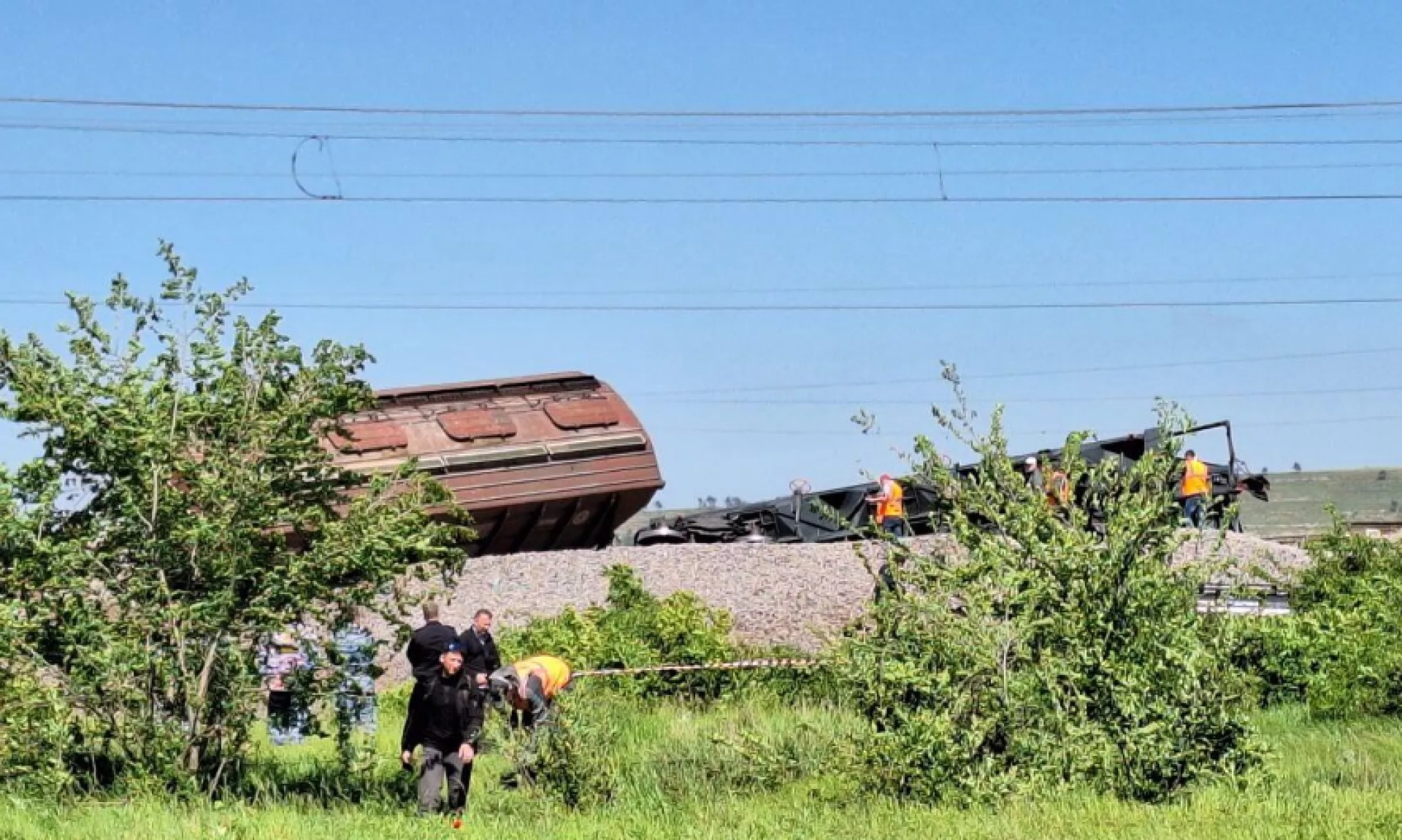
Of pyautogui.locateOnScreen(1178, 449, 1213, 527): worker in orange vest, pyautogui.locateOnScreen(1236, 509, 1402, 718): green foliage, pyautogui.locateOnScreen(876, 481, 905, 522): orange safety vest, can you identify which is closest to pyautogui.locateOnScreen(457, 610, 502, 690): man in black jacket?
pyautogui.locateOnScreen(1236, 509, 1402, 718): green foliage

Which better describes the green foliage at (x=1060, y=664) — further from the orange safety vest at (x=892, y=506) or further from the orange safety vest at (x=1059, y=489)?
the orange safety vest at (x=892, y=506)

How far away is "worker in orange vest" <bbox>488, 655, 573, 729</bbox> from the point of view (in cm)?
1454

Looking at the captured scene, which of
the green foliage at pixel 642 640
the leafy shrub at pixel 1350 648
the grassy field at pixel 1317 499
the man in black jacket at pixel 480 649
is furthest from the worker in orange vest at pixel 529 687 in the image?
the grassy field at pixel 1317 499

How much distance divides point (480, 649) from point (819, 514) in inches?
691

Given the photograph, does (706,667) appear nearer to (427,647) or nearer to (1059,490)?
(427,647)

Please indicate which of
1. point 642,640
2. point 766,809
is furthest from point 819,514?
point 766,809

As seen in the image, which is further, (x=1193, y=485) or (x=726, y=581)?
(x=1193, y=485)

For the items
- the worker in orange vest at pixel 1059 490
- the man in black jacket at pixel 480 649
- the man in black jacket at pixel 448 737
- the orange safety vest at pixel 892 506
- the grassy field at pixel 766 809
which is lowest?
the grassy field at pixel 766 809

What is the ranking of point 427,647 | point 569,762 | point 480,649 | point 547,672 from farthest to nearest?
point 480,649
point 427,647
point 547,672
point 569,762

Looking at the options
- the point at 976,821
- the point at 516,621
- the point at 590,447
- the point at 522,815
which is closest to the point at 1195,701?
the point at 976,821

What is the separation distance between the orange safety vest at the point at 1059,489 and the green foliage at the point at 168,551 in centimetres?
480

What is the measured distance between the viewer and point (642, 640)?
22.4 metres

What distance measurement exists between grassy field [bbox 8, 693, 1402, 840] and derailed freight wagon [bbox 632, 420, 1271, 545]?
1537 centimetres

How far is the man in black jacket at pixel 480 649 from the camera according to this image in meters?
16.3
